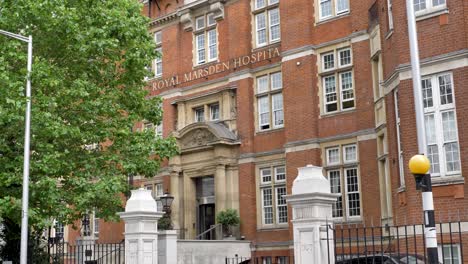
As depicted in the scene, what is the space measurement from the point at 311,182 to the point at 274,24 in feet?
61.0

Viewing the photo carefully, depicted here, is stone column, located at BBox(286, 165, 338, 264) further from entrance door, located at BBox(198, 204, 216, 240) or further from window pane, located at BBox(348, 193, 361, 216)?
entrance door, located at BBox(198, 204, 216, 240)

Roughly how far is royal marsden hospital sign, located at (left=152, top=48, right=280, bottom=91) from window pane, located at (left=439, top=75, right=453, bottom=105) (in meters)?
11.0

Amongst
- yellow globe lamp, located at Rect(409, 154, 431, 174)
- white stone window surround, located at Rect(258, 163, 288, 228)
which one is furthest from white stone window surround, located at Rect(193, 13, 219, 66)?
yellow globe lamp, located at Rect(409, 154, 431, 174)

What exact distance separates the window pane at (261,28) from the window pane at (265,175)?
19.3 feet

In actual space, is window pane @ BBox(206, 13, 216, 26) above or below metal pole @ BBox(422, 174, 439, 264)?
above

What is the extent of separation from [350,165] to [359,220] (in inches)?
89.3

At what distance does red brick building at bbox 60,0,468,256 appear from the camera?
18984 millimetres

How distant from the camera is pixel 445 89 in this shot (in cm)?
1898

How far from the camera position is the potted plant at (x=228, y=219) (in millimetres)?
28797

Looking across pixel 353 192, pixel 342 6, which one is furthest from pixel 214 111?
pixel 353 192

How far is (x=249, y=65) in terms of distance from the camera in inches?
1190

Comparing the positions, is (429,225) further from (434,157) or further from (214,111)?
(214,111)

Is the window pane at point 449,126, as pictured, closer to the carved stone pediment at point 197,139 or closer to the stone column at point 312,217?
the stone column at point 312,217

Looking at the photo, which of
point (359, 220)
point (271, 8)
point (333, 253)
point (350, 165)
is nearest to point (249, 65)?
point (271, 8)
